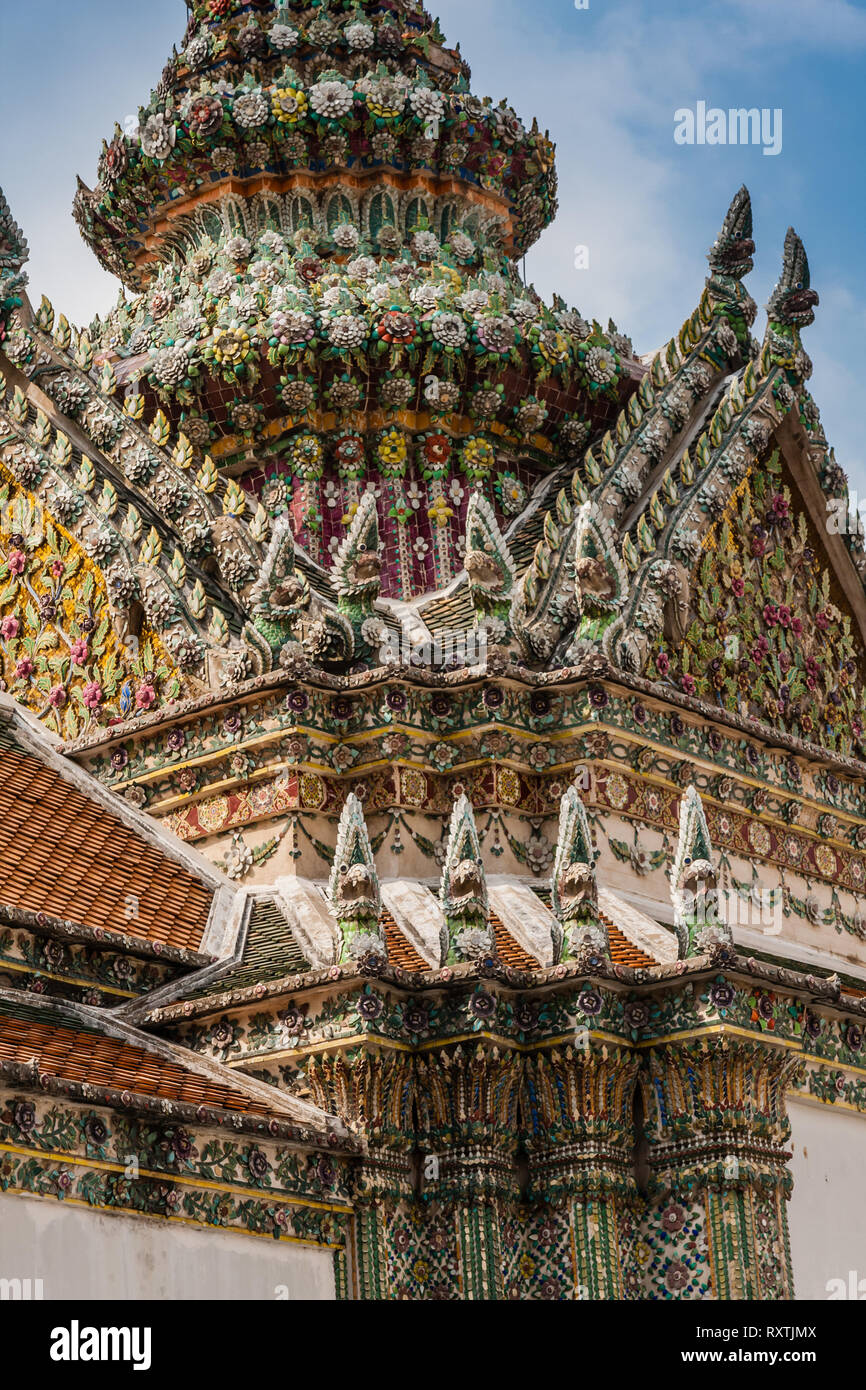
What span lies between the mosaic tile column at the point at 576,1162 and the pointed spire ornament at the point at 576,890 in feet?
1.77

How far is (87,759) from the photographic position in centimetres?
1466

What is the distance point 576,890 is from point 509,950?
0.63m

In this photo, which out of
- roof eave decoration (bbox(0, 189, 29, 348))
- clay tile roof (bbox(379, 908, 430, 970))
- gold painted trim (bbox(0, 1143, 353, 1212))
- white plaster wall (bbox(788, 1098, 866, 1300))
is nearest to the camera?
gold painted trim (bbox(0, 1143, 353, 1212))

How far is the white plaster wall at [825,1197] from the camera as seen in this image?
489 inches

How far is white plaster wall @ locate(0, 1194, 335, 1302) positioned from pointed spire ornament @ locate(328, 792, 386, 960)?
4.88ft

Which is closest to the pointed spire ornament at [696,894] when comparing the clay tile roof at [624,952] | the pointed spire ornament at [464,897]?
the clay tile roof at [624,952]

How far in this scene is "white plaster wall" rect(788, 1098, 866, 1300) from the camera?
40.7ft

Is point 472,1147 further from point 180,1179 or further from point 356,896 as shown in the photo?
point 180,1179

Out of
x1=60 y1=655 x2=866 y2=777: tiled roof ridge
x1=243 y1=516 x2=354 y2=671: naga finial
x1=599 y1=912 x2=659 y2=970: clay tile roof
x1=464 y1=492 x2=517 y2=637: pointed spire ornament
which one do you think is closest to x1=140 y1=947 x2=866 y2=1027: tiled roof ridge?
x1=599 y1=912 x2=659 y2=970: clay tile roof

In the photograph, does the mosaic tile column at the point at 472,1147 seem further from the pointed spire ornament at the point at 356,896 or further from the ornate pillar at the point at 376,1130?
the pointed spire ornament at the point at 356,896

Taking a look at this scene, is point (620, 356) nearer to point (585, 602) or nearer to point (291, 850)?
point (585, 602)

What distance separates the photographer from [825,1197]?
12742mm

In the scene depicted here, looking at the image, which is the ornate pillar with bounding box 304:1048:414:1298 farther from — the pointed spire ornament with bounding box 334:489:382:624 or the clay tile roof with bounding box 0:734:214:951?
the pointed spire ornament with bounding box 334:489:382:624

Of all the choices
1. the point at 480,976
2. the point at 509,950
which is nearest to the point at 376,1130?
the point at 480,976
